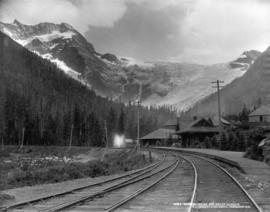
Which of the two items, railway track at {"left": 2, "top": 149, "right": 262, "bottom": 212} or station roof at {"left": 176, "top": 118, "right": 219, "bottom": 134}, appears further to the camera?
station roof at {"left": 176, "top": 118, "right": 219, "bottom": 134}

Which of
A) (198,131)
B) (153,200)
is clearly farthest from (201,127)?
(153,200)

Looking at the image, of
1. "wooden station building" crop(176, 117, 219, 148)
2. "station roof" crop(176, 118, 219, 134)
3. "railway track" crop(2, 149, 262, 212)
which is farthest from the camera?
"wooden station building" crop(176, 117, 219, 148)

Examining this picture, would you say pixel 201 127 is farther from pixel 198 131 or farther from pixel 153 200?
pixel 153 200

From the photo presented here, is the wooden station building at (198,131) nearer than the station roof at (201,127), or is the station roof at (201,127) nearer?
the station roof at (201,127)

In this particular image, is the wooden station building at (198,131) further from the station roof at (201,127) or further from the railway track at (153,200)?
the railway track at (153,200)

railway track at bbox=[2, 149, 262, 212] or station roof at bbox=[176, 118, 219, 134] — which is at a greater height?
station roof at bbox=[176, 118, 219, 134]

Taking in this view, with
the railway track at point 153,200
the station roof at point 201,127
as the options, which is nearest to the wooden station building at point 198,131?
the station roof at point 201,127

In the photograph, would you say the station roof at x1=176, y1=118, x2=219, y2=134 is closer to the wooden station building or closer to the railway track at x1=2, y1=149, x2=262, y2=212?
the wooden station building

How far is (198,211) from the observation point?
1362cm

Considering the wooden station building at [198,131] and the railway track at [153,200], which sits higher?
the wooden station building at [198,131]

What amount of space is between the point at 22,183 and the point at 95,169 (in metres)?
8.53

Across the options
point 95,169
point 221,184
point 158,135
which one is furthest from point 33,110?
point 221,184

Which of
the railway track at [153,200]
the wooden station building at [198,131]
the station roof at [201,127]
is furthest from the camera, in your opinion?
the wooden station building at [198,131]

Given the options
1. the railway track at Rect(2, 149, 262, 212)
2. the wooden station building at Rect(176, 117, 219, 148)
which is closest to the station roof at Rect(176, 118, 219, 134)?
the wooden station building at Rect(176, 117, 219, 148)
